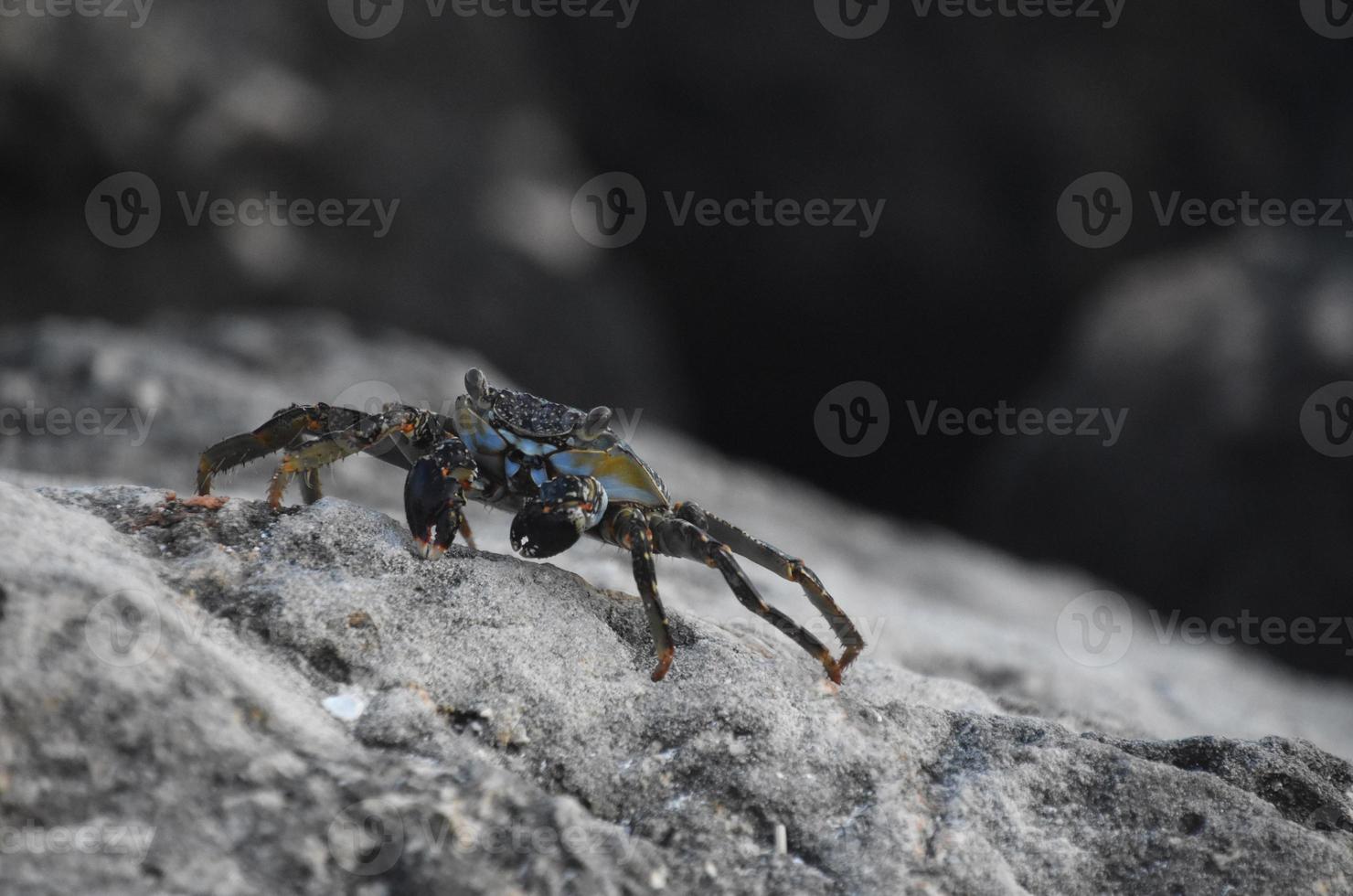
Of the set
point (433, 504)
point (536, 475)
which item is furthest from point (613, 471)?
point (433, 504)

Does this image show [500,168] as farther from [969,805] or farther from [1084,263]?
[969,805]

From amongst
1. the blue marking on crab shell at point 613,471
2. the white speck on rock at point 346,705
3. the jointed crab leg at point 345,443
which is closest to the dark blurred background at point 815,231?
the blue marking on crab shell at point 613,471

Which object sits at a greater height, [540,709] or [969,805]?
[969,805]

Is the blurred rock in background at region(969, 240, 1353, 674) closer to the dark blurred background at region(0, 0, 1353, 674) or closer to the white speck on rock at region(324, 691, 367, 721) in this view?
the dark blurred background at region(0, 0, 1353, 674)

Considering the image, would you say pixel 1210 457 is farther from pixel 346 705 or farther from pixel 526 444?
pixel 346 705

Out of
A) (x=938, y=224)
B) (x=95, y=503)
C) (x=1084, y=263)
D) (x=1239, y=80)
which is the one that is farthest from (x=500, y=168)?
(x=95, y=503)
